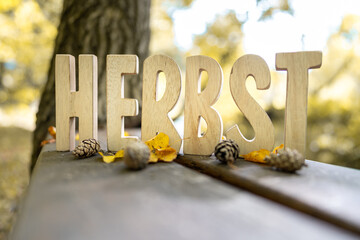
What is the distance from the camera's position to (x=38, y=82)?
5.77 meters

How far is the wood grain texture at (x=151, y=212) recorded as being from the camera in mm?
365

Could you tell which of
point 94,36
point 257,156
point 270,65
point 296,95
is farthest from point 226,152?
point 270,65

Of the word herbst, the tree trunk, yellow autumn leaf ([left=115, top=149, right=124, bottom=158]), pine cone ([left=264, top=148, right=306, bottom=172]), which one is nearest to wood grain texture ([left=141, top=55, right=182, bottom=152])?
the word herbst

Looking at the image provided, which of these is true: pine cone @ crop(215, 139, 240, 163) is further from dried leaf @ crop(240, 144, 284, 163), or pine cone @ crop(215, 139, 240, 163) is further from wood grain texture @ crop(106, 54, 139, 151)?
wood grain texture @ crop(106, 54, 139, 151)

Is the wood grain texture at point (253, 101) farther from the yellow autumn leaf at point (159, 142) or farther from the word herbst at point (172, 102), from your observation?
the yellow autumn leaf at point (159, 142)

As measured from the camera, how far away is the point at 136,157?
2.25ft

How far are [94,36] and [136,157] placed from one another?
1.31 m

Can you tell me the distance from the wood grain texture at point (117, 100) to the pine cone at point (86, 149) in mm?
93

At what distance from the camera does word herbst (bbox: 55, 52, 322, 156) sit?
3.02 feet

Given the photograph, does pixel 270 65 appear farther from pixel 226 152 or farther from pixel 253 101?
pixel 226 152

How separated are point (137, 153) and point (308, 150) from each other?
113 inches

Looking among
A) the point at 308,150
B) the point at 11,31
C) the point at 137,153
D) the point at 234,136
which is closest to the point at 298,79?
the point at 234,136

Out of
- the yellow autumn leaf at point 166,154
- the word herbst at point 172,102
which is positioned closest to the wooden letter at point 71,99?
the word herbst at point 172,102

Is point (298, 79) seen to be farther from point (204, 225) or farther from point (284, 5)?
point (284, 5)
